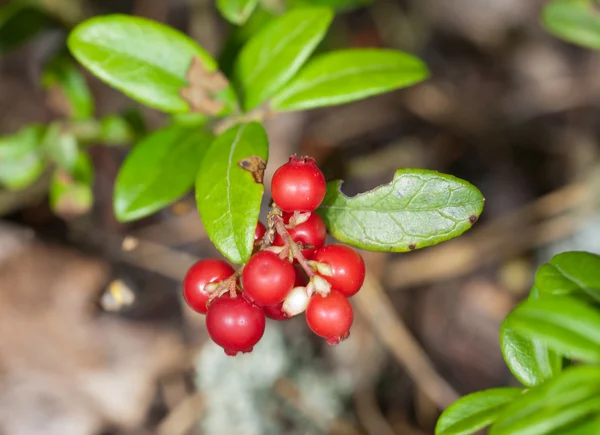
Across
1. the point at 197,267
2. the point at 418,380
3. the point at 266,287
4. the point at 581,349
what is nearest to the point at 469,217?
the point at 581,349

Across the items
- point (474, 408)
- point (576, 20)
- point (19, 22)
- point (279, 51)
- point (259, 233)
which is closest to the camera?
point (474, 408)

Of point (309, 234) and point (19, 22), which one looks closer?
point (309, 234)

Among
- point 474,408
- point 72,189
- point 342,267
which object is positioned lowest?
point 72,189

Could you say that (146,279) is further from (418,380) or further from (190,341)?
(418,380)

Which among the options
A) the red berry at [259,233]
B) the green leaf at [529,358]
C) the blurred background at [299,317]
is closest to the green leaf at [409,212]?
the red berry at [259,233]

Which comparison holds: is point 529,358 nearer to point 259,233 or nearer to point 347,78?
point 259,233

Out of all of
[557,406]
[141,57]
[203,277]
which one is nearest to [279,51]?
[141,57]
